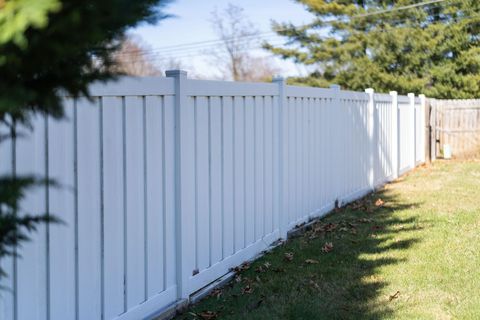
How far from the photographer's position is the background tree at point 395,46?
24.0m

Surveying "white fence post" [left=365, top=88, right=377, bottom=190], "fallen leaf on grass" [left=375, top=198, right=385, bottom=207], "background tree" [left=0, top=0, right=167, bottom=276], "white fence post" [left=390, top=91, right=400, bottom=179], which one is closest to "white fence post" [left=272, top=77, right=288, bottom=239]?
"fallen leaf on grass" [left=375, top=198, right=385, bottom=207]

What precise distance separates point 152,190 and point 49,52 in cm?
268

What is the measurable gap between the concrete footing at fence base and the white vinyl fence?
0.05 metres

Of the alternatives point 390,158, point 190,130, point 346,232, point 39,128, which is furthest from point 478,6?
point 39,128

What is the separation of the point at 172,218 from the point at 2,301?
5.43 ft

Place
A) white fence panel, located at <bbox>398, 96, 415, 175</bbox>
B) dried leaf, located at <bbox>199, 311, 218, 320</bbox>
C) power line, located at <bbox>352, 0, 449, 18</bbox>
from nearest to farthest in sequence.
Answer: dried leaf, located at <bbox>199, 311, 218, 320</bbox> < white fence panel, located at <bbox>398, 96, 415, 175</bbox> < power line, located at <bbox>352, 0, 449, 18</bbox>

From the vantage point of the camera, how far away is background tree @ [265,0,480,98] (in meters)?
24.0

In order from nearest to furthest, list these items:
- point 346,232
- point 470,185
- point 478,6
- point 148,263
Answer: point 148,263, point 346,232, point 470,185, point 478,6

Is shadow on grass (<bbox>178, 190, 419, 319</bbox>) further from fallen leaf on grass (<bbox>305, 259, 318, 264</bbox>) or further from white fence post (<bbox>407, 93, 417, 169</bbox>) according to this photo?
white fence post (<bbox>407, 93, 417, 169</bbox>)

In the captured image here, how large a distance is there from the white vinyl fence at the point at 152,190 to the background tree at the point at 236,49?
3138 centimetres

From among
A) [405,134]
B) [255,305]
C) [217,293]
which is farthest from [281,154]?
[405,134]

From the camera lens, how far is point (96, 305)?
347cm

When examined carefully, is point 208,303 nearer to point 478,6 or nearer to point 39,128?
point 39,128

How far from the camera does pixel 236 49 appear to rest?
127 ft
